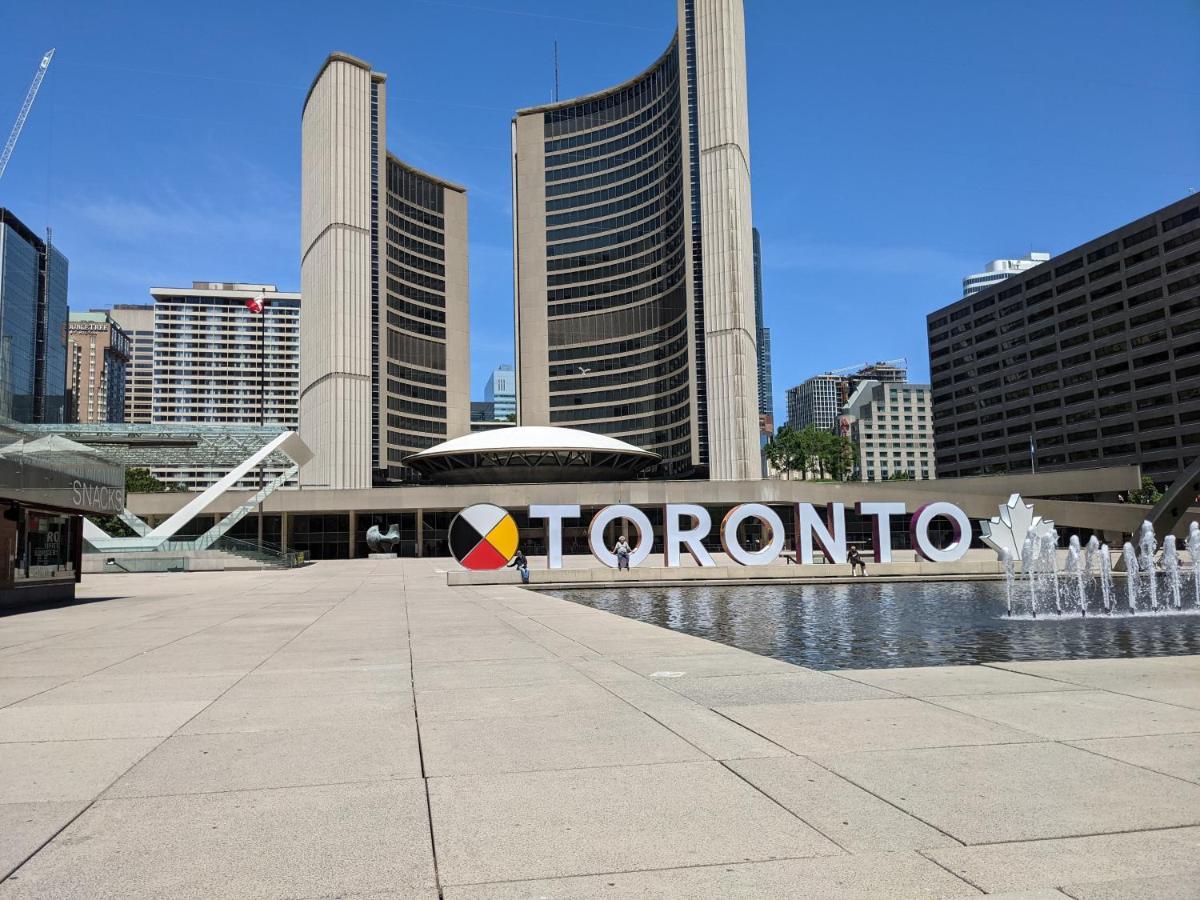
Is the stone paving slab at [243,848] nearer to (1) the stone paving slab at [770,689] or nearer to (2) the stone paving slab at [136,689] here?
(1) the stone paving slab at [770,689]

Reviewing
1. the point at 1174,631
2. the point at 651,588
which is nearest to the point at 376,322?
the point at 651,588

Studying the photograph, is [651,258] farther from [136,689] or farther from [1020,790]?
[1020,790]

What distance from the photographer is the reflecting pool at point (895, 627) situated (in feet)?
46.3

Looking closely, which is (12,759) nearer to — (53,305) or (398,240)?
(398,240)

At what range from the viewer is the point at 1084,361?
477 feet

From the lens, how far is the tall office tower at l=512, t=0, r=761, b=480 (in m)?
118

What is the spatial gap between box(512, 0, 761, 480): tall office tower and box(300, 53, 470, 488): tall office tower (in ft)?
44.4

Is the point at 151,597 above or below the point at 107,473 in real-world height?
below

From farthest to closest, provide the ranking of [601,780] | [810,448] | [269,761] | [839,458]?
[839,458] < [810,448] < [269,761] < [601,780]

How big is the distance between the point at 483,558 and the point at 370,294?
97.2m

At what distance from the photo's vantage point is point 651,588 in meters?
34.8

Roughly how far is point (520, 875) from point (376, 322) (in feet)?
461

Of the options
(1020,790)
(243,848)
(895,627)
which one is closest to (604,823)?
(243,848)

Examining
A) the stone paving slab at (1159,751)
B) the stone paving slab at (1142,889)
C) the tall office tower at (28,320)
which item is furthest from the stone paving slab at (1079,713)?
the tall office tower at (28,320)
